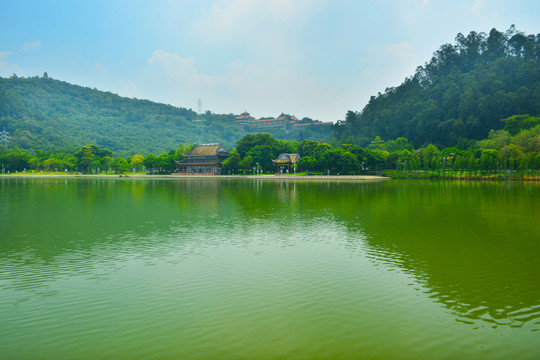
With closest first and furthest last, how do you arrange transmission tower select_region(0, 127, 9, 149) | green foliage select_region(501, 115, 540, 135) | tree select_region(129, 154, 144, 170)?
green foliage select_region(501, 115, 540, 135)
tree select_region(129, 154, 144, 170)
transmission tower select_region(0, 127, 9, 149)

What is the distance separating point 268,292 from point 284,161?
79.5 m

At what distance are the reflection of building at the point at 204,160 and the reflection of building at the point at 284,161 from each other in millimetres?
15738

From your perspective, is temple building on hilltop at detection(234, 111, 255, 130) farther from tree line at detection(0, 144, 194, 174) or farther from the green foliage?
the green foliage

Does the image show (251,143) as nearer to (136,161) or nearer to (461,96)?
(136,161)

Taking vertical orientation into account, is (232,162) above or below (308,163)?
above

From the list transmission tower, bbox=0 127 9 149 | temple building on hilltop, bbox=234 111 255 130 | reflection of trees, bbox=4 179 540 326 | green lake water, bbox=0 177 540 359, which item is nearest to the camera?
green lake water, bbox=0 177 540 359

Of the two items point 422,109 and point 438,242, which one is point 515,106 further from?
point 438,242

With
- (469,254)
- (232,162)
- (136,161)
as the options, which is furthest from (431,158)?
(136,161)

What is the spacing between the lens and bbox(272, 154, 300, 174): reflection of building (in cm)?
8712

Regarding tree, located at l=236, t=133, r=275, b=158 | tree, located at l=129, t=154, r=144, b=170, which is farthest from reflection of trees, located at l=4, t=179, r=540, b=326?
tree, located at l=129, t=154, r=144, b=170

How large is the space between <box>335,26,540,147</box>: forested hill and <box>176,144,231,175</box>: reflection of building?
42.3m

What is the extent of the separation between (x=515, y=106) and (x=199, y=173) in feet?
260

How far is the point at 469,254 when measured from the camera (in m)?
11.9

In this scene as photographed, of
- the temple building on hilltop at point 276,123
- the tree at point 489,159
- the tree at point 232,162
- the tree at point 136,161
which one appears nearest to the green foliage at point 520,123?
the tree at point 489,159
